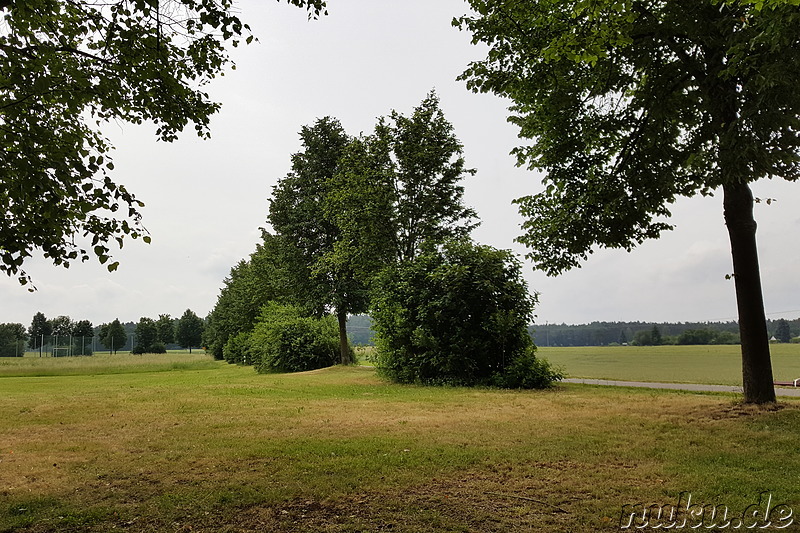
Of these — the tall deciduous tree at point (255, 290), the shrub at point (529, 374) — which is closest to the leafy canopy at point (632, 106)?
the shrub at point (529, 374)

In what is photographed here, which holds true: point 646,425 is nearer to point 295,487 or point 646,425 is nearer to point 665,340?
point 295,487

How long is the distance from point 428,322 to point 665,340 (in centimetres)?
3768

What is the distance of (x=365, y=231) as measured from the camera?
23.5m

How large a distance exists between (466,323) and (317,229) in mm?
14801

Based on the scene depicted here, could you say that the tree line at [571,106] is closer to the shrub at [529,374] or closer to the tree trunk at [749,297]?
the tree trunk at [749,297]

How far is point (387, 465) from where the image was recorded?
6242 millimetres

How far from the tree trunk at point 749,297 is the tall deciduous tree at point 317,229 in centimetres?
1944

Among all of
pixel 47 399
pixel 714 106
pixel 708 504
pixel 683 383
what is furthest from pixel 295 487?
pixel 683 383

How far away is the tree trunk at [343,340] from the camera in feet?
91.9
